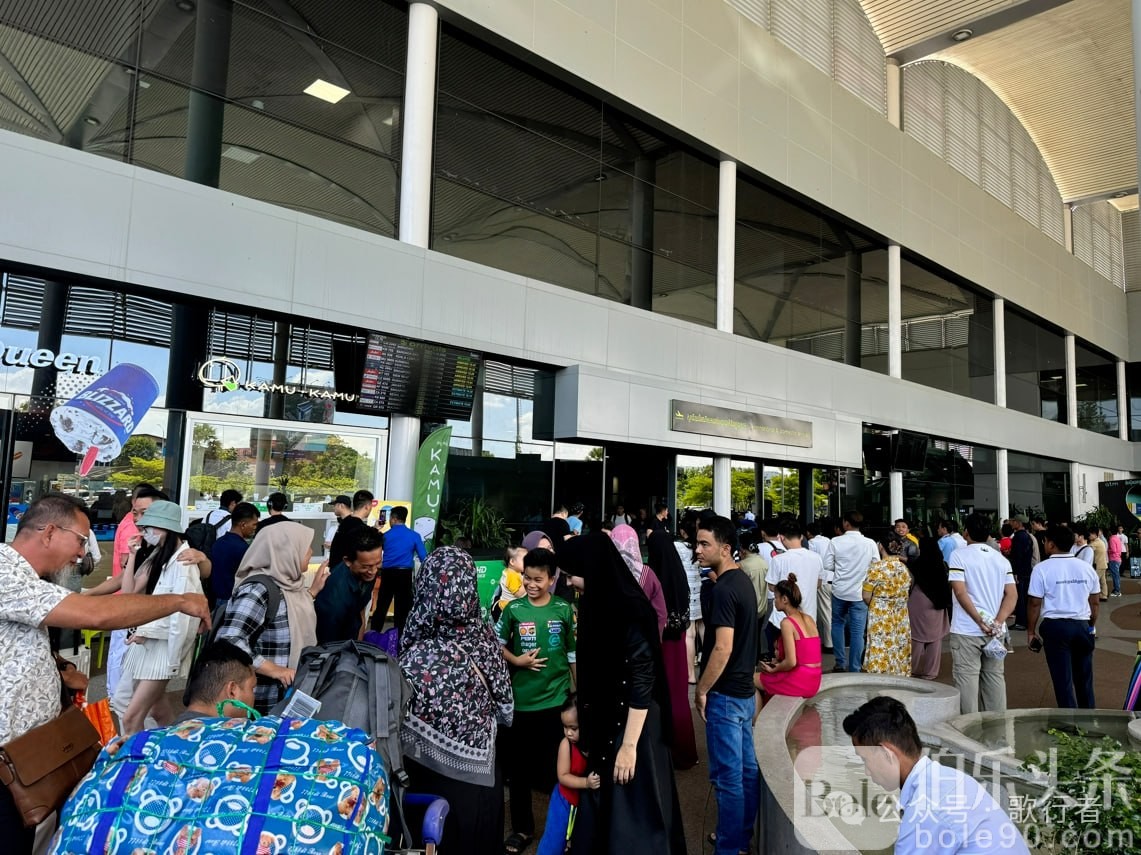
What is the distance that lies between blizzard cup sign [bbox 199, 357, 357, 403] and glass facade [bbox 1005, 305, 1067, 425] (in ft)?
72.7

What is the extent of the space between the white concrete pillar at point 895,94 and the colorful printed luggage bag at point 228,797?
2071 cm

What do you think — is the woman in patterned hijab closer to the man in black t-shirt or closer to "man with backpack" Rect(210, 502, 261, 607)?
the man in black t-shirt

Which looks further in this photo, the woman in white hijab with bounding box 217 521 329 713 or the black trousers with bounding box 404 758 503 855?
the woman in white hijab with bounding box 217 521 329 713

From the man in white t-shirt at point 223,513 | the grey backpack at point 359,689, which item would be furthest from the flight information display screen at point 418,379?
the grey backpack at point 359,689

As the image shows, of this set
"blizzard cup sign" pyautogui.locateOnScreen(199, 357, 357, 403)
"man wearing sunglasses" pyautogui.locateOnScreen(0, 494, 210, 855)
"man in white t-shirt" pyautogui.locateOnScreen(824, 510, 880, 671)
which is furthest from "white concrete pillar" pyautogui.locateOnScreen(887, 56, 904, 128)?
"man wearing sunglasses" pyautogui.locateOnScreen(0, 494, 210, 855)

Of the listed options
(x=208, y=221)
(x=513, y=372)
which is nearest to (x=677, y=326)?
(x=513, y=372)

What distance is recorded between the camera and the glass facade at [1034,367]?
23750 millimetres

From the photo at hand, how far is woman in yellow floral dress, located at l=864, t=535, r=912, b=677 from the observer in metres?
6.85

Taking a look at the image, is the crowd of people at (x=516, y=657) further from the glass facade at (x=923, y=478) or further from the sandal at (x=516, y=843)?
the glass facade at (x=923, y=478)

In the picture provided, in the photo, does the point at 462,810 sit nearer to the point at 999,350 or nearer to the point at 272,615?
the point at 272,615

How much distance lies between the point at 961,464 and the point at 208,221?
65.4 ft

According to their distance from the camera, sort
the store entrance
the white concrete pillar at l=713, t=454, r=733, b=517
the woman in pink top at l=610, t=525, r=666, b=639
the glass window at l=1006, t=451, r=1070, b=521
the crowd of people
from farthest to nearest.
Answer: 1. the glass window at l=1006, t=451, r=1070, b=521
2. the white concrete pillar at l=713, t=454, r=733, b=517
3. the store entrance
4. the woman in pink top at l=610, t=525, r=666, b=639
5. the crowd of people

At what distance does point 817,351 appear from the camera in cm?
1636

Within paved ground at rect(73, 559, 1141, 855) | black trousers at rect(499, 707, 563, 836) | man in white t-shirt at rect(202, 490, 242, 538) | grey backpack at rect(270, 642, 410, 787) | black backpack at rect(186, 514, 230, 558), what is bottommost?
paved ground at rect(73, 559, 1141, 855)
